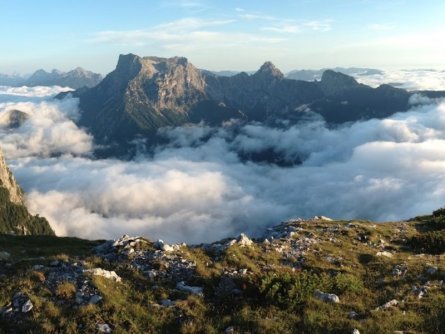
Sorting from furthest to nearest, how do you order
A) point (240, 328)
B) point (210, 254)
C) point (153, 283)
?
point (210, 254)
point (153, 283)
point (240, 328)

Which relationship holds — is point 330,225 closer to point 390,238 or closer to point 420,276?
point 390,238

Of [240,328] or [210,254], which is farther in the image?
[210,254]

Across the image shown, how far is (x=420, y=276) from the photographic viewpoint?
30156mm

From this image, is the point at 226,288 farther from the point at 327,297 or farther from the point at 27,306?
the point at 27,306

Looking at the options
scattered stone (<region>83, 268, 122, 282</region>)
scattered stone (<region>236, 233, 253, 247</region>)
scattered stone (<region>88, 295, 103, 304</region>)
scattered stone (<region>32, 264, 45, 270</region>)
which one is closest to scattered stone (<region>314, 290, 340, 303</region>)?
scattered stone (<region>236, 233, 253, 247</region>)

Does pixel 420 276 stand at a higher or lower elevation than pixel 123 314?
lower

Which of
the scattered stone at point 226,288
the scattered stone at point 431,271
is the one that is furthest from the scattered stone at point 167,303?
the scattered stone at point 431,271

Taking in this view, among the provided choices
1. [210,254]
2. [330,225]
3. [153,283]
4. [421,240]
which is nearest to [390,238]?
[421,240]

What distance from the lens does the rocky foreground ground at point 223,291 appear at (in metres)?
21.1

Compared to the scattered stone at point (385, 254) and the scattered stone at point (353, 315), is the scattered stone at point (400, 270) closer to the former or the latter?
the scattered stone at point (385, 254)

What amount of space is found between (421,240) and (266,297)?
23825mm

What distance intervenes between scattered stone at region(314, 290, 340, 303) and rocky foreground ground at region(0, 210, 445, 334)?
0.05 metres

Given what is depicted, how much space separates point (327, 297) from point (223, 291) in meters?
5.60

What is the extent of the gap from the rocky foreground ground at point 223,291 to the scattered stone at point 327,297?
5 centimetres
